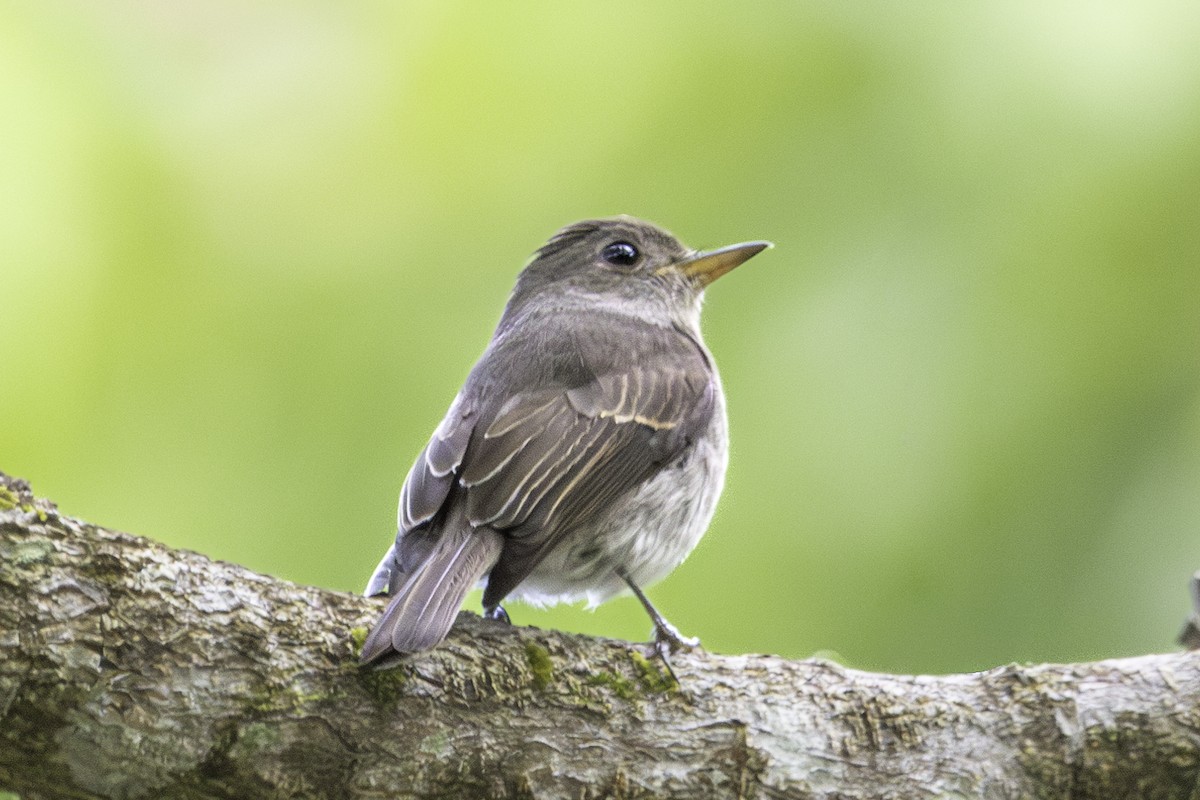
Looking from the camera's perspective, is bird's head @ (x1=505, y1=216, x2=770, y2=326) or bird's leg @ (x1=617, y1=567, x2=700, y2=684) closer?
bird's leg @ (x1=617, y1=567, x2=700, y2=684)

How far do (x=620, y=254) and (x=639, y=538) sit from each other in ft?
4.85

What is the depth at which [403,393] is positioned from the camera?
4.52 metres

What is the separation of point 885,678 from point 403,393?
1857 mm

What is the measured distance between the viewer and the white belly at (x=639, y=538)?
3.90 m

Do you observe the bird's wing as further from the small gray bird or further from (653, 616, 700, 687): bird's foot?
(653, 616, 700, 687): bird's foot

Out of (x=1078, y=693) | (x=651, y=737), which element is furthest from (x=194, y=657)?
(x=1078, y=693)

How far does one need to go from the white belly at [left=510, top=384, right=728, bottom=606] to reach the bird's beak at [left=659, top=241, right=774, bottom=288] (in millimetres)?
669

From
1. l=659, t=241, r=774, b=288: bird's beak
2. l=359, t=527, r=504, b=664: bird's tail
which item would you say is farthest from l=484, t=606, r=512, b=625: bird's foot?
l=659, t=241, r=774, b=288: bird's beak

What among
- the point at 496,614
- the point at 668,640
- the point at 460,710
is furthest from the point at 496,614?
the point at 460,710

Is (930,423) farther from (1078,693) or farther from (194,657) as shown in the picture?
(194,657)

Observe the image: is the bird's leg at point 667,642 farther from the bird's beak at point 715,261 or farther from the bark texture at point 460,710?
the bird's beak at point 715,261

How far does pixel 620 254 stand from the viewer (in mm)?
5102

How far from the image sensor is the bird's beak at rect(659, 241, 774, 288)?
14.7 feet

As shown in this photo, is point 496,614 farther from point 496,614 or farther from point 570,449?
point 570,449
